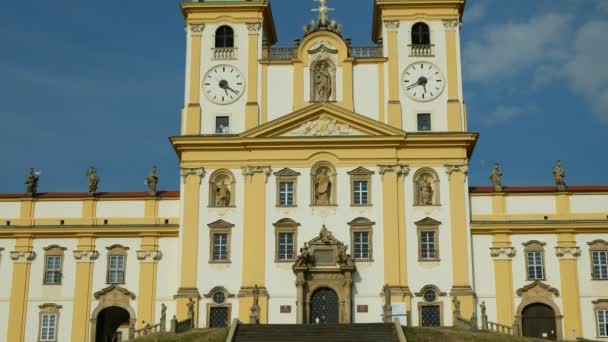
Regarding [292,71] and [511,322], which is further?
[292,71]

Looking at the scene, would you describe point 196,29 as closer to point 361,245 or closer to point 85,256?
point 85,256

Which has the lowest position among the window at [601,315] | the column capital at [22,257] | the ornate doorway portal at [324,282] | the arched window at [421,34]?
the window at [601,315]

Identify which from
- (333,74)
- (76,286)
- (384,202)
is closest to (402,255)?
(384,202)

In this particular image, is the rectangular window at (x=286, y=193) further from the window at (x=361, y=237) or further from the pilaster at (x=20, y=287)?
the pilaster at (x=20, y=287)

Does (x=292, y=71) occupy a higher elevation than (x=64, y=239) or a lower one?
higher

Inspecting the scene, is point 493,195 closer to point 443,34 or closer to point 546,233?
point 546,233

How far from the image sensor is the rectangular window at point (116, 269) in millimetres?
47562

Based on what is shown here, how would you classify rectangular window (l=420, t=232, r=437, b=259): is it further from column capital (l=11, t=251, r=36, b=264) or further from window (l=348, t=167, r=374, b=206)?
column capital (l=11, t=251, r=36, b=264)

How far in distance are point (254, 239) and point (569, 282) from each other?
1573 cm

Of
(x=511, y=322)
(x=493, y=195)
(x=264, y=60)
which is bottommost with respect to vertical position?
(x=511, y=322)

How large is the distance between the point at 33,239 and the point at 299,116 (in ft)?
50.2

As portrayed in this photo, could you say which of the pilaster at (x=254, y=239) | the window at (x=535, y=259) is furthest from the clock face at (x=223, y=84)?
the window at (x=535, y=259)

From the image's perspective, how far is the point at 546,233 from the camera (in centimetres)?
4675

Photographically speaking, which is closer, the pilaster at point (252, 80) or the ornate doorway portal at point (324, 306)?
the ornate doorway portal at point (324, 306)
